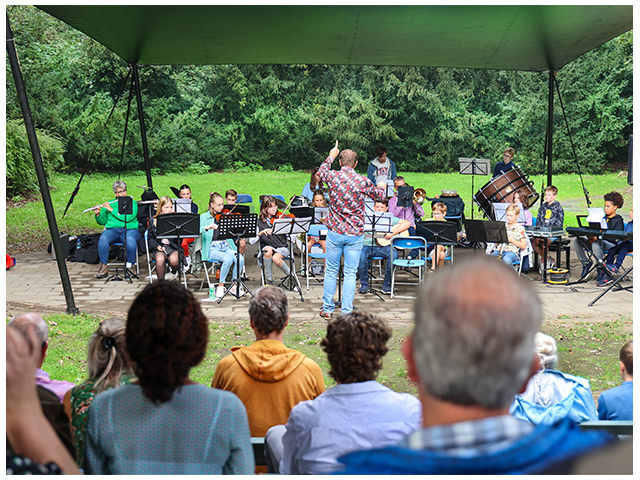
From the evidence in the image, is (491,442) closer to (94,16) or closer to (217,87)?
(94,16)

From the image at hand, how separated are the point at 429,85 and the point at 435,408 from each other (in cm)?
2595

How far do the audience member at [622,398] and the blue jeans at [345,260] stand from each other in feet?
11.8

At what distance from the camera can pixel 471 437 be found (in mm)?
925

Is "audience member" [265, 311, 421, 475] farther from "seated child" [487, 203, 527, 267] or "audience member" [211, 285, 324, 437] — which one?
"seated child" [487, 203, 527, 267]

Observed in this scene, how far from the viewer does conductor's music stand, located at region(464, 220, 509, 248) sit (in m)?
7.84

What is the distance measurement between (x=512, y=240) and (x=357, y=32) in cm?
349

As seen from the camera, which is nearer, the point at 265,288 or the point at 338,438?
the point at 338,438

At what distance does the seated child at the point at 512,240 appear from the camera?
812 cm

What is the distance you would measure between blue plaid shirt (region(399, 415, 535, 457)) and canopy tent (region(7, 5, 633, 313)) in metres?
5.75

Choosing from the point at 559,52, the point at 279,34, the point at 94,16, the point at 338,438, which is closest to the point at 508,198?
the point at 559,52

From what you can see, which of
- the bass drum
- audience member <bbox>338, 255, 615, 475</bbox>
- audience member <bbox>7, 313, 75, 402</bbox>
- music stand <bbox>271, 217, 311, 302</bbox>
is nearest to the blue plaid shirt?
audience member <bbox>338, 255, 615, 475</bbox>

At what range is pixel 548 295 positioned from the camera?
7875 mm

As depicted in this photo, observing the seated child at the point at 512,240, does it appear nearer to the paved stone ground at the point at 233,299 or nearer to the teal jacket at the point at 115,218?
the paved stone ground at the point at 233,299

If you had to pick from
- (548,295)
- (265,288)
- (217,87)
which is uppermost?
(217,87)
